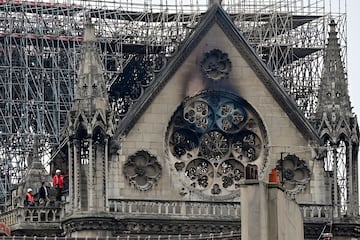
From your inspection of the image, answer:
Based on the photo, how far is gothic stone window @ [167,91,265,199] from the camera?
84562mm

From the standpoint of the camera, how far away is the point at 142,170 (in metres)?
83.8

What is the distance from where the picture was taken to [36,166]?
94.4 metres

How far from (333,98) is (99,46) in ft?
67.9

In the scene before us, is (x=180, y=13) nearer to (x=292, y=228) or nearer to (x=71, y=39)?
(x=71, y=39)

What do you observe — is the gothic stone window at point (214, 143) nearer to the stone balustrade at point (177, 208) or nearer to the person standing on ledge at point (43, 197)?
the stone balustrade at point (177, 208)

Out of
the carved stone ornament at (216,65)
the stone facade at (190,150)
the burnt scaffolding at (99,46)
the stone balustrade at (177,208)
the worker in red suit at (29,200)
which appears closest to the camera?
the stone facade at (190,150)

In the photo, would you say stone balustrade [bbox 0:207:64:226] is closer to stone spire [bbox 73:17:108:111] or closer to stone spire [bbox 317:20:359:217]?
stone spire [bbox 73:17:108:111]

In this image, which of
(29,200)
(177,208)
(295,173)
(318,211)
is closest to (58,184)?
(29,200)

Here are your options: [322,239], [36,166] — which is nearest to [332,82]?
[322,239]

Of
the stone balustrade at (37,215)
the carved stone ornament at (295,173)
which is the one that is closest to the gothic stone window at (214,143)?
the carved stone ornament at (295,173)

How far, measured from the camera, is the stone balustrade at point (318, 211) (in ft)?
278

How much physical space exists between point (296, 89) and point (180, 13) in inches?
277

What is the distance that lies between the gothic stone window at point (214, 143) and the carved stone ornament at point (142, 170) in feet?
2.50

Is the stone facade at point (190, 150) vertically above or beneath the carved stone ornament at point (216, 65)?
beneath
